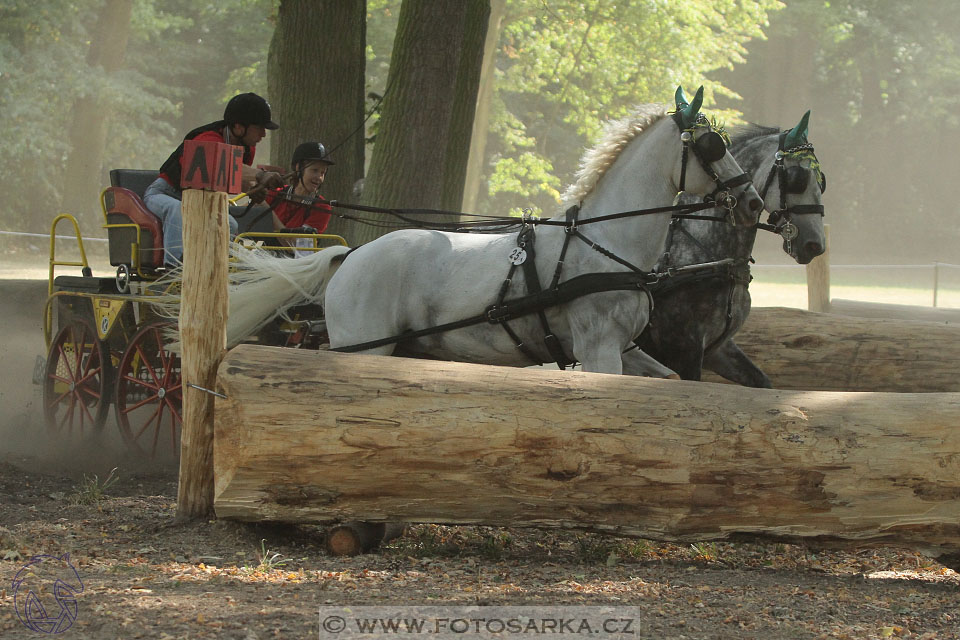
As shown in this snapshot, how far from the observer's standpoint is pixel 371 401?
4.29m

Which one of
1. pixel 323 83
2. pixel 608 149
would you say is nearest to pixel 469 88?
pixel 323 83

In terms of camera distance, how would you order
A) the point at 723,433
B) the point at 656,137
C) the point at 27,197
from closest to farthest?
1. the point at 723,433
2. the point at 656,137
3. the point at 27,197

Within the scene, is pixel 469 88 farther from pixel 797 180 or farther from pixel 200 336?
pixel 200 336

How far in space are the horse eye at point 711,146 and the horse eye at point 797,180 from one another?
74 centimetres

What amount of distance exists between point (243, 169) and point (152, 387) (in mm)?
1544

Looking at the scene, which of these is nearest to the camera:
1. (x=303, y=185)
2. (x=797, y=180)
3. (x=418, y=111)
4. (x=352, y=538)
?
(x=352, y=538)

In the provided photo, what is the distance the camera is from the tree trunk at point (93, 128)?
29.8 metres

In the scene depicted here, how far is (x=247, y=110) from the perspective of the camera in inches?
264

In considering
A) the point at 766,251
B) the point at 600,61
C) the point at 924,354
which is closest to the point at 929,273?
the point at 766,251

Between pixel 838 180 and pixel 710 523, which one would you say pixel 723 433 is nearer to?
pixel 710 523

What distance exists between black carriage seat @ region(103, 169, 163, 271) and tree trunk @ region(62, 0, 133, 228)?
24.6 m

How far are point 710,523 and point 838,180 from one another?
1670 inches

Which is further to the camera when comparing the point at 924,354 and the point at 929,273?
the point at 929,273

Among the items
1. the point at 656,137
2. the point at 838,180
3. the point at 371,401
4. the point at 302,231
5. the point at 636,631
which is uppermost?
the point at 838,180
